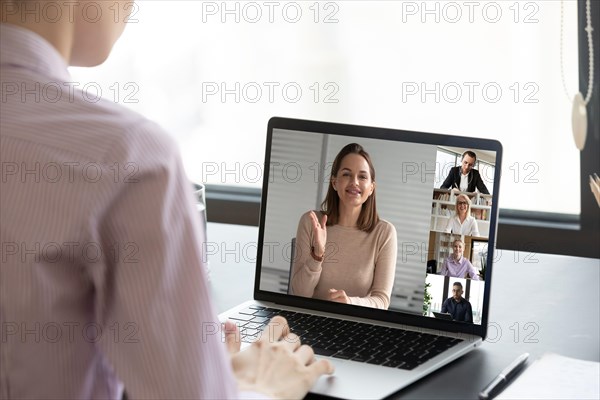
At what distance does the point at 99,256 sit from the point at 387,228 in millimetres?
680

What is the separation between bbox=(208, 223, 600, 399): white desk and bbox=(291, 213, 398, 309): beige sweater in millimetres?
145

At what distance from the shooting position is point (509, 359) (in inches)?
44.8

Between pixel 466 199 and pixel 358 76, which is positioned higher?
pixel 358 76

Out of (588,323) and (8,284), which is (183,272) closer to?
(8,284)

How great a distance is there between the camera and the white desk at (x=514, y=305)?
3.54ft

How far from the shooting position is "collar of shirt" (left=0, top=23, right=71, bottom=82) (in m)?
0.67

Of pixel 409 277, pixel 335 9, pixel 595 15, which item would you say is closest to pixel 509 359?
pixel 409 277

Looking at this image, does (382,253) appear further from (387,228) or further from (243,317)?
(243,317)

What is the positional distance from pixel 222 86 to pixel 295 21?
0.87 feet

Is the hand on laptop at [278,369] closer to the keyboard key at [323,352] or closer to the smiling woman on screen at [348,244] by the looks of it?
the keyboard key at [323,352]

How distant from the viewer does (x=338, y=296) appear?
125cm

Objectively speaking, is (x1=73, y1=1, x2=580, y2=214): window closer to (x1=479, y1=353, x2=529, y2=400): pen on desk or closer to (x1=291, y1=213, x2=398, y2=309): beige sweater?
(x1=291, y1=213, x2=398, y2=309): beige sweater

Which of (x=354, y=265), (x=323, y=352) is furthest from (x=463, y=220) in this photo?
(x=323, y=352)

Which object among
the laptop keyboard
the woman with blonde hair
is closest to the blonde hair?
the woman with blonde hair
